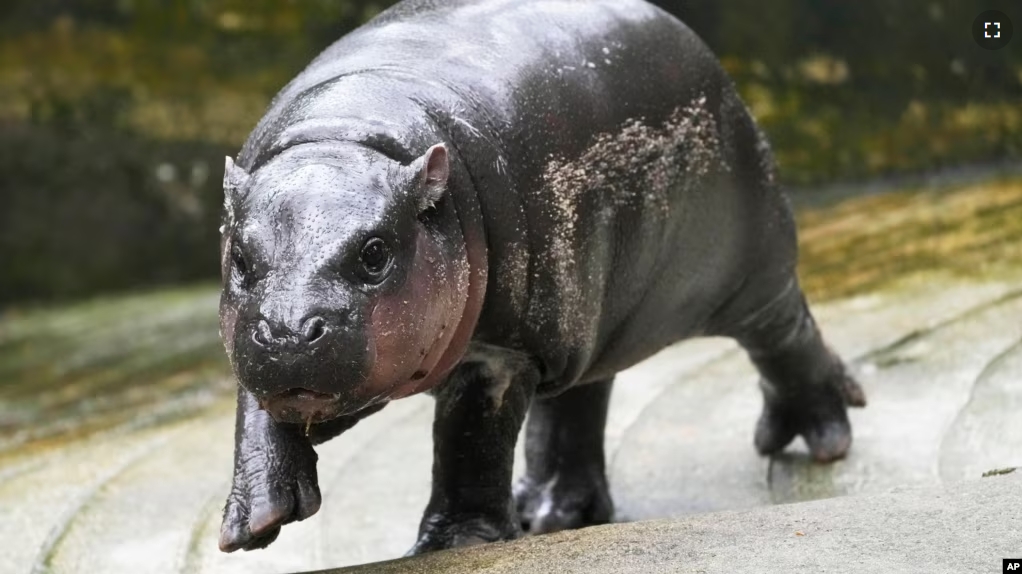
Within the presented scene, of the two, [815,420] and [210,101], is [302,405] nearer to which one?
[815,420]

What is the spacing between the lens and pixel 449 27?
14.1ft

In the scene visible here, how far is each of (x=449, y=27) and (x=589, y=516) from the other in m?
1.85

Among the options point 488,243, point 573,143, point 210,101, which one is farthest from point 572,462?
point 210,101

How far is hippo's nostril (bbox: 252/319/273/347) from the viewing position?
3.13 meters

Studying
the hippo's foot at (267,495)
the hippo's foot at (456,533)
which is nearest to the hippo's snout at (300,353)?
the hippo's foot at (267,495)

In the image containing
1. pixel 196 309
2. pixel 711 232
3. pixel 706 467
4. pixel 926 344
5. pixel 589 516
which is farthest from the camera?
pixel 196 309

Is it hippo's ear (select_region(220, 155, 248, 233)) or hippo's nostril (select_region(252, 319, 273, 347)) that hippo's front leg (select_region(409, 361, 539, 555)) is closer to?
hippo's ear (select_region(220, 155, 248, 233))

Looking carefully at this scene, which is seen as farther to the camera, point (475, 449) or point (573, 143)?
point (573, 143)

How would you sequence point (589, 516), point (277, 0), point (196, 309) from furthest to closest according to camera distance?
point (277, 0), point (196, 309), point (589, 516)

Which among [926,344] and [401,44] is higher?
[401,44]

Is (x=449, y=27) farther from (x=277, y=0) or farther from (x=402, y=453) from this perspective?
(x=277, y=0)

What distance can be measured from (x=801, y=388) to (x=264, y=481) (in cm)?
271

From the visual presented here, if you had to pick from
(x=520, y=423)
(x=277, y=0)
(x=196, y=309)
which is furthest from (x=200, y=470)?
(x=277, y=0)

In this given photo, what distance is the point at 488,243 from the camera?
12.5 ft
